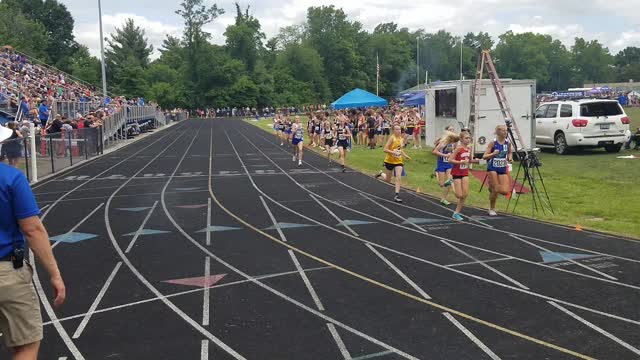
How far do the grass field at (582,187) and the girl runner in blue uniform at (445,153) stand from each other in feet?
2.03

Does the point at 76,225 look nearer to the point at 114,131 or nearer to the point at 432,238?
the point at 432,238

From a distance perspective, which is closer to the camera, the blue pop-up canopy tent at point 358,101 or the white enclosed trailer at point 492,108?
the white enclosed trailer at point 492,108

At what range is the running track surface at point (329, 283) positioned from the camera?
19.1ft

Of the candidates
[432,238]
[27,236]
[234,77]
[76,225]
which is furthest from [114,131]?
[234,77]

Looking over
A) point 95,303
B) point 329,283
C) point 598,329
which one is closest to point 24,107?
point 95,303

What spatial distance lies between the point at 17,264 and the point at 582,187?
14526 millimetres

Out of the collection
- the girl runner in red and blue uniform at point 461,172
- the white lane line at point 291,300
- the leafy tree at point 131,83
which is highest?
the leafy tree at point 131,83

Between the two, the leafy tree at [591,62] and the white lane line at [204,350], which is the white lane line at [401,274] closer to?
the white lane line at [204,350]

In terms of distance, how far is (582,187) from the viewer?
15.6 m

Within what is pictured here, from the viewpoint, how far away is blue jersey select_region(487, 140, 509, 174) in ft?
39.1

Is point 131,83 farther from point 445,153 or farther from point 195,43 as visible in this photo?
point 445,153

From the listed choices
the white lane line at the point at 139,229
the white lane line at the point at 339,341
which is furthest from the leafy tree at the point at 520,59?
the white lane line at the point at 339,341

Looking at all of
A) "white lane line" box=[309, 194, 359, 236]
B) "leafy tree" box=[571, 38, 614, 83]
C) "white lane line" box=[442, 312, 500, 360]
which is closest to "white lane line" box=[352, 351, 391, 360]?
"white lane line" box=[442, 312, 500, 360]

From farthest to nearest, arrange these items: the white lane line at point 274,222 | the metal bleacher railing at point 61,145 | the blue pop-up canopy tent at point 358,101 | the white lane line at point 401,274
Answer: the blue pop-up canopy tent at point 358,101 → the metal bleacher railing at point 61,145 → the white lane line at point 274,222 → the white lane line at point 401,274
